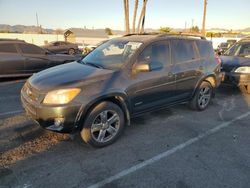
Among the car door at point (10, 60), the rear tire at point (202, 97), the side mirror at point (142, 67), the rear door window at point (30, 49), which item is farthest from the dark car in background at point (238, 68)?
the car door at point (10, 60)

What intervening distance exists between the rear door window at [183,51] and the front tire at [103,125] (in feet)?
6.04

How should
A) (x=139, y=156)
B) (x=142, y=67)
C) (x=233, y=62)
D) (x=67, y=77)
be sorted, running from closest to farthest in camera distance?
(x=139, y=156)
(x=67, y=77)
(x=142, y=67)
(x=233, y=62)

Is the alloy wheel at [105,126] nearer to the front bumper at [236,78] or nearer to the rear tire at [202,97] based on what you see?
the rear tire at [202,97]

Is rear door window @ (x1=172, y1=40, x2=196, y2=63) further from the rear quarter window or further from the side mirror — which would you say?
the side mirror

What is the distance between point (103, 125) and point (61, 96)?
2.80ft

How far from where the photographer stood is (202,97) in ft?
19.0

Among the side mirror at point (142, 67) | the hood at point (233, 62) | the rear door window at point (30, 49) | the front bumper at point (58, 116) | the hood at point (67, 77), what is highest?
the rear door window at point (30, 49)

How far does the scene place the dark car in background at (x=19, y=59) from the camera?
8.23 m

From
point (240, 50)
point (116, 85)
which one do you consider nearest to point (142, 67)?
point (116, 85)

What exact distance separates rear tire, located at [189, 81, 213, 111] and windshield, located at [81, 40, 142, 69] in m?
2.08

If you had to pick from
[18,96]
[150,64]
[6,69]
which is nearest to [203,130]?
[150,64]

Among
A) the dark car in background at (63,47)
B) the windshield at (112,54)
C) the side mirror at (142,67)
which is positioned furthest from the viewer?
the dark car in background at (63,47)

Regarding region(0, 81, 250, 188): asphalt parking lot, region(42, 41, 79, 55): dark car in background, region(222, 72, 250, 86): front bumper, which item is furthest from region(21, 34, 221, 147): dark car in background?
region(42, 41, 79, 55): dark car in background

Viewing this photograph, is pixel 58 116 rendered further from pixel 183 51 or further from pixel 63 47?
pixel 63 47
